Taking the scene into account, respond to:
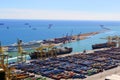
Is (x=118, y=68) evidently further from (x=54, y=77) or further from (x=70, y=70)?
(x=54, y=77)

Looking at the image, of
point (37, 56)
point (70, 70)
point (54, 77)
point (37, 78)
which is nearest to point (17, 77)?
point (37, 78)

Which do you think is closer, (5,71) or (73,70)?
(5,71)

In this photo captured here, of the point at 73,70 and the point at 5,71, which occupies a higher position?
the point at 5,71

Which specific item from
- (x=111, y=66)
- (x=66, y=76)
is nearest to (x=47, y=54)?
(x=111, y=66)

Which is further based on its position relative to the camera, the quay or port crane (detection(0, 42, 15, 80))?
the quay

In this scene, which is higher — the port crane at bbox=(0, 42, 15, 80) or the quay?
the port crane at bbox=(0, 42, 15, 80)

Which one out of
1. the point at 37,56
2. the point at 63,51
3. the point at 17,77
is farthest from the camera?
the point at 63,51

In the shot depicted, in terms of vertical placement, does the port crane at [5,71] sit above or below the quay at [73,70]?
above

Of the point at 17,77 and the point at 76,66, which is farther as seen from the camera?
the point at 76,66

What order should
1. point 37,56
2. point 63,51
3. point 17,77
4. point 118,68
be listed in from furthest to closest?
1. point 63,51
2. point 37,56
3. point 118,68
4. point 17,77

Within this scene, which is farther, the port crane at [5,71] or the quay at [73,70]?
the quay at [73,70]
